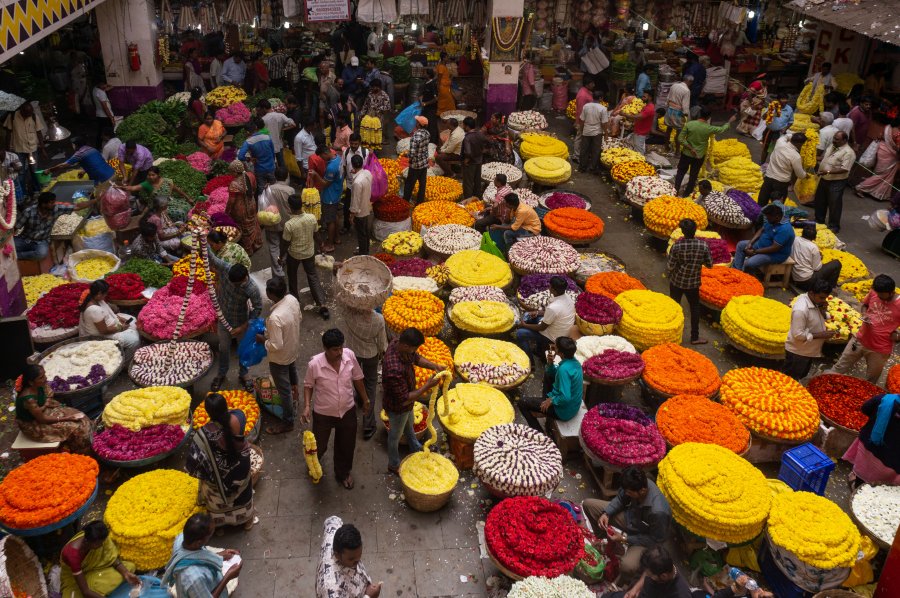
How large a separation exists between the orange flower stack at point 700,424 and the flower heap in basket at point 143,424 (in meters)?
4.83

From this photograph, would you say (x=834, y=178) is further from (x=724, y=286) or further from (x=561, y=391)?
(x=561, y=391)

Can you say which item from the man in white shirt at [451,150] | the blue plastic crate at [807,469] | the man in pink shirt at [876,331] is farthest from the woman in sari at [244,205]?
the man in pink shirt at [876,331]

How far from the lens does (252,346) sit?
8.10 m

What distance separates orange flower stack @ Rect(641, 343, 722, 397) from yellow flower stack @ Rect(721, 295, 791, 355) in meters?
0.98

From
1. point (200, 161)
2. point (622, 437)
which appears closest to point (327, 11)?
point (200, 161)

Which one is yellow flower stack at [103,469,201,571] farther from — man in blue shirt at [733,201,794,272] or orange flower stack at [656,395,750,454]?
man in blue shirt at [733,201,794,272]

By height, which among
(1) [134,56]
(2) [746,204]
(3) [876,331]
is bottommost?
(3) [876,331]

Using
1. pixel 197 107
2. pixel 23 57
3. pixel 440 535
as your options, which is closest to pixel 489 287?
pixel 440 535

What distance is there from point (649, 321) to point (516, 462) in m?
3.17

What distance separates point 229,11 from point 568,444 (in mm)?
13362

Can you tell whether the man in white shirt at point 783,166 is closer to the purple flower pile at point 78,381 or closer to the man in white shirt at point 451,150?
the man in white shirt at point 451,150

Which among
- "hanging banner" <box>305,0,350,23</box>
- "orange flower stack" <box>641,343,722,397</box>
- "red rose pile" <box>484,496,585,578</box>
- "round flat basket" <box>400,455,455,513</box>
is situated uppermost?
"hanging banner" <box>305,0,350,23</box>

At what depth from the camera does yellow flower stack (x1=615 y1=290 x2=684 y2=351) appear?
9109mm

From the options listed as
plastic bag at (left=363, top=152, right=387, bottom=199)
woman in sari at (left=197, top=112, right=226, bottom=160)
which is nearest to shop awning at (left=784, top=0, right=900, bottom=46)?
plastic bag at (left=363, top=152, right=387, bottom=199)
